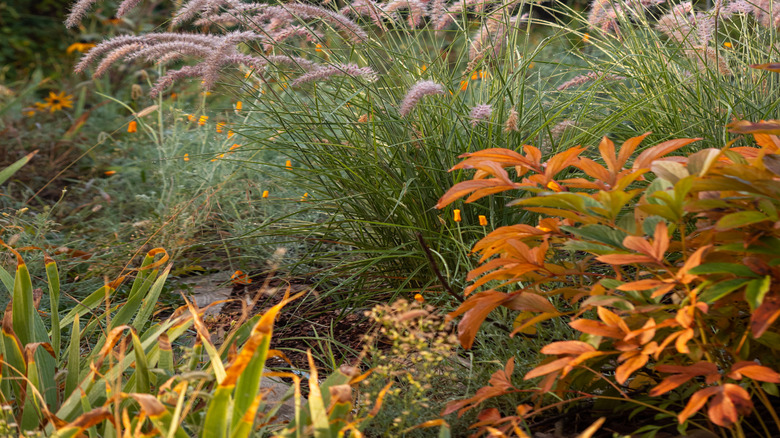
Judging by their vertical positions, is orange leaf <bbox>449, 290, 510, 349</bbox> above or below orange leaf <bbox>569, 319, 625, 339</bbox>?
below

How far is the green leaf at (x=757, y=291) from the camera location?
1.08m

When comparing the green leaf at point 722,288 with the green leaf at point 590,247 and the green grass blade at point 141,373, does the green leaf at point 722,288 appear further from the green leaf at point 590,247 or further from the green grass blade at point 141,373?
the green grass blade at point 141,373

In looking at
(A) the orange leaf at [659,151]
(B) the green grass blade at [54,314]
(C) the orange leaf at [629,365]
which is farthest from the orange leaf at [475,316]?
(B) the green grass blade at [54,314]

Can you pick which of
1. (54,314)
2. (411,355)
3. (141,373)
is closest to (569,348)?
(411,355)

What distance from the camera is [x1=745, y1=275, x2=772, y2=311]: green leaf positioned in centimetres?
108

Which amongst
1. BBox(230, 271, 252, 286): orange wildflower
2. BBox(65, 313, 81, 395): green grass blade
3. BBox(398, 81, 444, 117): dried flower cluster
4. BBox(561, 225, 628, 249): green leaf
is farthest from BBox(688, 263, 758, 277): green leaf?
BBox(230, 271, 252, 286): orange wildflower

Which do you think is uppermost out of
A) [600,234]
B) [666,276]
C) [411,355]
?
[600,234]

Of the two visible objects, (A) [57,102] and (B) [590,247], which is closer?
(B) [590,247]

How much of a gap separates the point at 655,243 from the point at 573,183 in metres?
0.30

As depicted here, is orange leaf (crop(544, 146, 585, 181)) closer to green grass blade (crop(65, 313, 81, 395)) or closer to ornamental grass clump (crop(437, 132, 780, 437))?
ornamental grass clump (crop(437, 132, 780, 437))

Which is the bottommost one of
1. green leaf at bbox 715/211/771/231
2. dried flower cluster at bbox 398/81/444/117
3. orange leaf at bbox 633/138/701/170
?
green leaf at bbox 715/211/771/231

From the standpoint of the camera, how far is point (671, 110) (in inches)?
103

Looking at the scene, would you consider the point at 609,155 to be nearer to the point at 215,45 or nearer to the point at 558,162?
the point at 558,162

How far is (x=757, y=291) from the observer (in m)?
1.12
